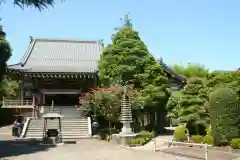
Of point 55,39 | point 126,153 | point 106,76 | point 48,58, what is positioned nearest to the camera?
point 126,153

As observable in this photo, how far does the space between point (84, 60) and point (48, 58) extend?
449 centimetres

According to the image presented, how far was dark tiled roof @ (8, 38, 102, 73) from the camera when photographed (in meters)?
33.7

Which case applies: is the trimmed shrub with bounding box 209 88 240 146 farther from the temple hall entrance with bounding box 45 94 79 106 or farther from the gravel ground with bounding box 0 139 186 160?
the temple hall entrance with bounding box 45 94 79 106

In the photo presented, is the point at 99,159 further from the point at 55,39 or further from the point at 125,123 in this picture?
the point at 55,39

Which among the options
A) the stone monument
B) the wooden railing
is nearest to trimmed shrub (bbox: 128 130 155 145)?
the stone monument

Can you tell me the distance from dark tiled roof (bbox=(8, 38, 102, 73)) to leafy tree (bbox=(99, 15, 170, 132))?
666 cm

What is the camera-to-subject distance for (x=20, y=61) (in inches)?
1384

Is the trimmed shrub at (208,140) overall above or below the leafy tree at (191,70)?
below

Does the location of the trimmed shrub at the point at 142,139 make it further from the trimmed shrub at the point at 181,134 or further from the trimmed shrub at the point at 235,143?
the trimmed shrub at the point at 235,143

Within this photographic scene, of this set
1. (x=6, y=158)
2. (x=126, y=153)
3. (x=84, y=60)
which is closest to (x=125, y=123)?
(x=126, y=153)

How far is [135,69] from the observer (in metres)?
24.9

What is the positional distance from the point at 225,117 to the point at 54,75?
20.7 metres

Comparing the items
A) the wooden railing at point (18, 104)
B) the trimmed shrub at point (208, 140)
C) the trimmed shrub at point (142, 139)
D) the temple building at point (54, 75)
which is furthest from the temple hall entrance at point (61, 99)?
the trimmed shrub at point (208, 140)

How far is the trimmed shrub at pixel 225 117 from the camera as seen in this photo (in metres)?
15.4
